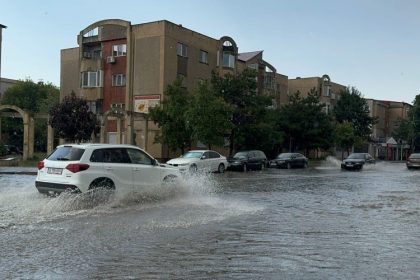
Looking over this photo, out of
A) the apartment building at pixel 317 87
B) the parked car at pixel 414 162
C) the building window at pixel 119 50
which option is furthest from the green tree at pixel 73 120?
the apartment building at pixel 317 87

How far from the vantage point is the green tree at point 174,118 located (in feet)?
117

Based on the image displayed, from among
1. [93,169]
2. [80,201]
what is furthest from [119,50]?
[80,201]

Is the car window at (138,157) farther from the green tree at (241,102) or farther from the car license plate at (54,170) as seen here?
the green tree at (241,102)

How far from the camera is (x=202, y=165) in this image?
93.1 feet

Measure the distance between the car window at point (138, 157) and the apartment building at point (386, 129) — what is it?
77.4m

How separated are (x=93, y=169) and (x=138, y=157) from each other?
1.71 metres

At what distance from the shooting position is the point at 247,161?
34.5 m

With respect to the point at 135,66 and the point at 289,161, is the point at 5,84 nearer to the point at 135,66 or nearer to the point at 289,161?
the point at 135,66

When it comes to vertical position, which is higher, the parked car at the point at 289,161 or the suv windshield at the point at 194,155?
the suv windshield at the point at 194,155

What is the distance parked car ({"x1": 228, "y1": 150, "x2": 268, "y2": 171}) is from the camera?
1339 inches

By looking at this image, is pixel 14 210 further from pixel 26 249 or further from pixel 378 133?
pixel 378 133

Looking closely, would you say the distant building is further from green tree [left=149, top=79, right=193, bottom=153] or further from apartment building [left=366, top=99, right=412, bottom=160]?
apartment building [left=366, top=99, right=412, bottom=160]

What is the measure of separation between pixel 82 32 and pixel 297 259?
44.0 m

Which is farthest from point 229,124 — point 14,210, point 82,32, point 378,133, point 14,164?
point 378,133
